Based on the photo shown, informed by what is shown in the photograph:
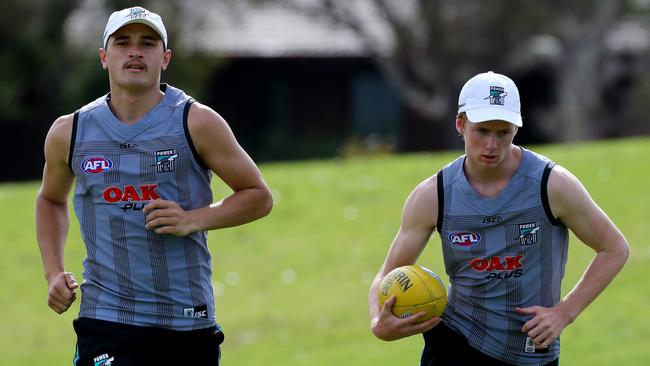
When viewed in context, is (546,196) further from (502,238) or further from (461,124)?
(461,124)

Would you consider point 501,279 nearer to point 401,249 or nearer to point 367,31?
point 401,249

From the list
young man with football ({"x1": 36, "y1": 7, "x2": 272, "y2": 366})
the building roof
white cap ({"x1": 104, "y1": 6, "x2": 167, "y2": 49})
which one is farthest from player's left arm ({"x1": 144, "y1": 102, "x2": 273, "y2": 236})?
the building roof

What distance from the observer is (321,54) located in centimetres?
3303

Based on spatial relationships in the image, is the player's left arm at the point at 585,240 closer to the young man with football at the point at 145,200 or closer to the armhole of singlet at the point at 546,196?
the armhole of singlet at the point at 546,196

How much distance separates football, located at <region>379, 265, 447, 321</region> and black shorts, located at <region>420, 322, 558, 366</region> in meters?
0.28

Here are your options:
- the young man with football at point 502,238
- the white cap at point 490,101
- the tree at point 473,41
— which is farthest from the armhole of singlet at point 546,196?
the tree at point 473,41

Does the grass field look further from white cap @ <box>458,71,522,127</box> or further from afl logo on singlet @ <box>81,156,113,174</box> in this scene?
afl logo on singlet @ <box>81,156,113,174</box>

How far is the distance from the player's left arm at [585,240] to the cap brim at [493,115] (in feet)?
1.14

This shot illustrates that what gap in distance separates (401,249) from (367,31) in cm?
2767

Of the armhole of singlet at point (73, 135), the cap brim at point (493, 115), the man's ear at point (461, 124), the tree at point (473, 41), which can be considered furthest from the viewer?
the tree at point (473, 41)

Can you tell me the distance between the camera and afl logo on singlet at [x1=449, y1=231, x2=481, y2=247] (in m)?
5.84

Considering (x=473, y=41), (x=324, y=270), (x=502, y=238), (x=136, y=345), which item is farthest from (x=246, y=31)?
(x=502, y=238)

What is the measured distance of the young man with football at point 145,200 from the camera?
583 centimetres

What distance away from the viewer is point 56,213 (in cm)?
642
